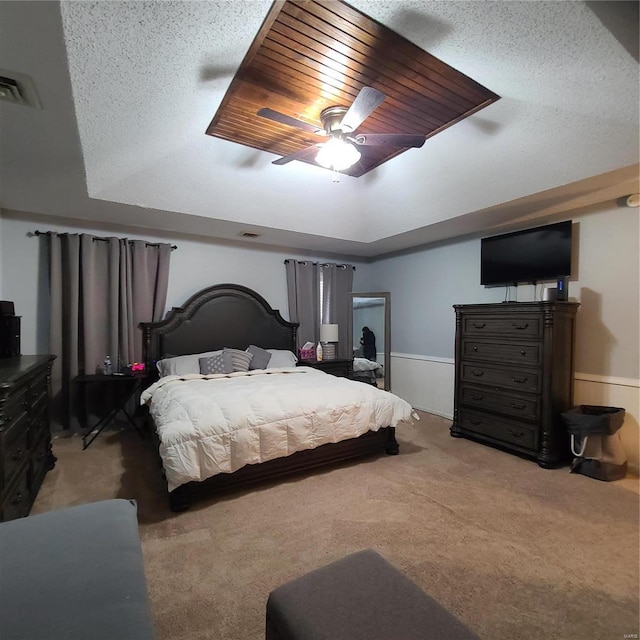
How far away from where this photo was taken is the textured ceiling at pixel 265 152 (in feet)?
5.32

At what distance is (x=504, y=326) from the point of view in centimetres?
332

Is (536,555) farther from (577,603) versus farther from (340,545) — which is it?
(340,545)

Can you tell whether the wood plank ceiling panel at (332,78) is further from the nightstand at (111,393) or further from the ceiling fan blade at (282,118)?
the nightstand at (111,393)

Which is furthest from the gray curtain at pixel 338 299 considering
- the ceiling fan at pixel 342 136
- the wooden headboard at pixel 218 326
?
the ceiling fan at pixel 342 136

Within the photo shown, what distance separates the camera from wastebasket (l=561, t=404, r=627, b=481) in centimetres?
273

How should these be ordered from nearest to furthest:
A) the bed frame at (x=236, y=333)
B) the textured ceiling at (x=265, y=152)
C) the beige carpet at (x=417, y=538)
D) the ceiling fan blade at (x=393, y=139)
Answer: the beige carpet at (x=417, y=538)
the textured ceiling at (x=265, y=152)
the ceiling fan blade at (x=393, y=139)
the bed frame at (x=236, y=333)

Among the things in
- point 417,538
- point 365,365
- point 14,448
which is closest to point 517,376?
point 417,538

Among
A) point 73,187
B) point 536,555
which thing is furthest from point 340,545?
point 73,187

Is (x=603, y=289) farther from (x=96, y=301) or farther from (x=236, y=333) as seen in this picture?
(x=96, y=301)

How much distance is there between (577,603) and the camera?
5.10ft

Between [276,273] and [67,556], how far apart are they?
4.13 meters

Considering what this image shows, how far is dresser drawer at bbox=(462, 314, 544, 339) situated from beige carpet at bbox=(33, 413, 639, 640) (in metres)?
1.14

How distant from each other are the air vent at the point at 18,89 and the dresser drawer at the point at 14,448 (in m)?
1.59

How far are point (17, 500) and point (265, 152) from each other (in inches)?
116
